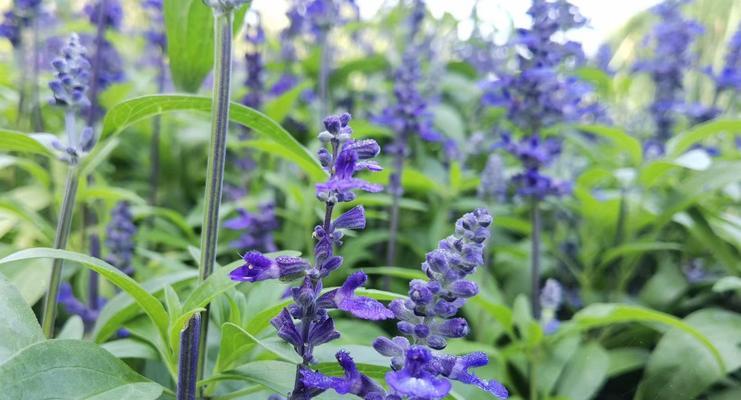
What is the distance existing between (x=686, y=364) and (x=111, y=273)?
193cm

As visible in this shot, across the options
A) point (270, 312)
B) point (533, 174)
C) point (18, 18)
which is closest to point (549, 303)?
point (533, 174)

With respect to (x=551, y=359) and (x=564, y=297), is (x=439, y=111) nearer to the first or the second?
(x=564, y=297)

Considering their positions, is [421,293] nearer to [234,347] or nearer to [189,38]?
[234,347]

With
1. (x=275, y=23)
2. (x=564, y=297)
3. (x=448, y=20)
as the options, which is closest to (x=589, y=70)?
(x=448, y=20)

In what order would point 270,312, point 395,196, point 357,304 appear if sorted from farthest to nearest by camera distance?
point 395,196
point 270,312
point 357,304

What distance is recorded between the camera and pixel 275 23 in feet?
26.9

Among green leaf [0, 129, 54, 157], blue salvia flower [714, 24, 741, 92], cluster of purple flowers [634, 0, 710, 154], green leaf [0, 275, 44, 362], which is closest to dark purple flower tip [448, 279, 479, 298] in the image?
green leaf [0, 275, 44, 362]

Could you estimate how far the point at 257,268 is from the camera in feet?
4.18

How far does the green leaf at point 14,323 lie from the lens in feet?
4.53

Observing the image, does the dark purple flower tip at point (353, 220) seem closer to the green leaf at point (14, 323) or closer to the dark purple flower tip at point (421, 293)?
the dark purple flower tip at point (421, 293)

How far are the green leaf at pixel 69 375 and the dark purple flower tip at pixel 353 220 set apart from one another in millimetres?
483

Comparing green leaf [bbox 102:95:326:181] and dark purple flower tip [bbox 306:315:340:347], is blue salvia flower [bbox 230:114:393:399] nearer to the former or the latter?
dark purple flower tip [bbox 306:315:340:347]

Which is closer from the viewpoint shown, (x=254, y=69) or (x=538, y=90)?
(x=538, y=90)

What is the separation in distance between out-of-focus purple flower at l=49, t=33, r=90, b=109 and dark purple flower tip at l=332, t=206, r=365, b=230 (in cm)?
85
